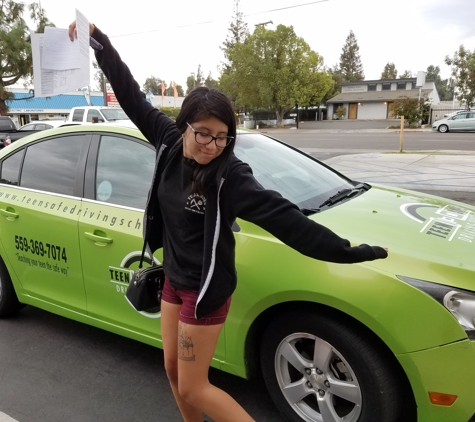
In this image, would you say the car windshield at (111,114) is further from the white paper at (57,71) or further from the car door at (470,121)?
the car door at (470,121)

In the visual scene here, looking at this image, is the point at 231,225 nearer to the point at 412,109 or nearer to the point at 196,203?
the point at 196,203

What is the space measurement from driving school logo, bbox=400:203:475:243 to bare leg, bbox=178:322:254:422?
4.34ft

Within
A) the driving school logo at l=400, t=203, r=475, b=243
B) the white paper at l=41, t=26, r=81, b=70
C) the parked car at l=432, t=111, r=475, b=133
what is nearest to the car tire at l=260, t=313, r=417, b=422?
the driving school logo at l=400, t=203, r=475, b=243

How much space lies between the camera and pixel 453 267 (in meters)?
1.99

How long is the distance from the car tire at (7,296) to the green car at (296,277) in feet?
0.05

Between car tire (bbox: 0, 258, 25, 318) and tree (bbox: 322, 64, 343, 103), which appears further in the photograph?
tree (bbox: 322, 64, 343, 103)

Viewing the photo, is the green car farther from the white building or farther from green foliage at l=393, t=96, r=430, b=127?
the white building

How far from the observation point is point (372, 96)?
5797cm

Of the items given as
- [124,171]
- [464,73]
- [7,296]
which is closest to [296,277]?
[124,171]

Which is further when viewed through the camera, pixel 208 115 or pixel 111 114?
pixel 111 114

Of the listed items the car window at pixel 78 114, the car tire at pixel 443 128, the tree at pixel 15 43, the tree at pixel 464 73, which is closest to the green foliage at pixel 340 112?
the tree at pixel 464 73

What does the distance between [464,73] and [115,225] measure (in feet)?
130

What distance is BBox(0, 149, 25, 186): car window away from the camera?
352 cm

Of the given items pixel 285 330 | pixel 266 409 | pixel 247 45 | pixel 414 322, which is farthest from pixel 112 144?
pixel 247 45
